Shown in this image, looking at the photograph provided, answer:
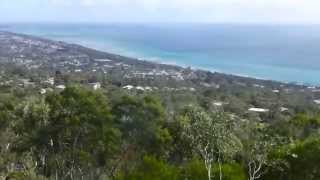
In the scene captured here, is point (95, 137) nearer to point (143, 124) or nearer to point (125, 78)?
point (143, 124)

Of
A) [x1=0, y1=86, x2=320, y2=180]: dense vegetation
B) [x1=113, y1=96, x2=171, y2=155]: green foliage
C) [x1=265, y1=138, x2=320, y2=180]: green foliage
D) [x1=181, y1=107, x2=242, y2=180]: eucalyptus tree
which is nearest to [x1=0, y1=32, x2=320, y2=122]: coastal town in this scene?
[x1=0, y1=86, x2=320, y2=180]: dense vegetation

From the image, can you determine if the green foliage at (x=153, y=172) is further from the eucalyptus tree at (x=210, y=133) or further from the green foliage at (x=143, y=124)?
the green foliage at (x=143, y=124)

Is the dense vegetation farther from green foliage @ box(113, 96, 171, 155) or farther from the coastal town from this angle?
the coastal town

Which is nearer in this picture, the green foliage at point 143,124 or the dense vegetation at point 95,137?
the dense vegetation at point 95,137

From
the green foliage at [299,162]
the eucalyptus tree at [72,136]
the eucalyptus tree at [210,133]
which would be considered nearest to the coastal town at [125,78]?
the eucalyptus tree at [72,136]

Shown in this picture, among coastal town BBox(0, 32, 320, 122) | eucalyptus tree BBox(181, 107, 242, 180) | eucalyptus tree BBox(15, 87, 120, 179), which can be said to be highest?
eucalyptus tree BBox(181, 107, 242, 180)

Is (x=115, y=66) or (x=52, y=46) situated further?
(x=52, y=46)

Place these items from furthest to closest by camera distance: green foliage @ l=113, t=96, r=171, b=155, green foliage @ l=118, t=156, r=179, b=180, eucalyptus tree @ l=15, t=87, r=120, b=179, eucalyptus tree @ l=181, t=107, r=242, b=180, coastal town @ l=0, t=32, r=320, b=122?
coastal town @ l=0, t=32, r=320, b=122 → eucalyptus tree @ l=15, t=87, r=120, b=179 → green foliage @ l=113, t=96, r=171, b=155 → green foliage @ l=118, t=156, r=179, b=180 → eucalyptus tree @ l=181, t=107, r=242, b=180

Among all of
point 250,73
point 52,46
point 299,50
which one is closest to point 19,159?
point 250,73

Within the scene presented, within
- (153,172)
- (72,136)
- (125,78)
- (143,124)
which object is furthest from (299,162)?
(125,78)

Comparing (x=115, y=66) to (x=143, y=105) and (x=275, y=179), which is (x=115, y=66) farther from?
(x=275, y=179)

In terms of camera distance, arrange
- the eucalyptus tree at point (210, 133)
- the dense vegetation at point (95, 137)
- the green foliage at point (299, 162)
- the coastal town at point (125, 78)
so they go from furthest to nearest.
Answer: the coastal town at point (125, 78), the dense vegetation at point (95, 137), the green foliage at point (299, 162), the eucalyptus tree at point (210, 133)
